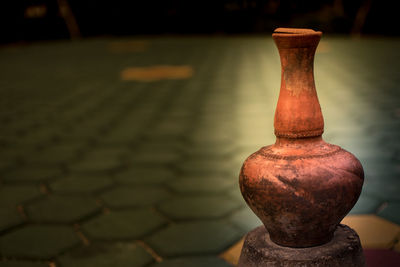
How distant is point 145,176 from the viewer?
2.48 meters

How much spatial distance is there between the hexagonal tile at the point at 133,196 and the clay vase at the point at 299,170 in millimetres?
1123

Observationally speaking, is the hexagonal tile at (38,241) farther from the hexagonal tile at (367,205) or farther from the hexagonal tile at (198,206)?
the hexagonal tile at (367,205)

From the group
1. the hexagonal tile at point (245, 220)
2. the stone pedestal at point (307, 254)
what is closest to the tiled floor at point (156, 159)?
the hexagonal tile at point (245, 220)

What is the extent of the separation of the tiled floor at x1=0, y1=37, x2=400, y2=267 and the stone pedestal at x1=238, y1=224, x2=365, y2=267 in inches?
16.9

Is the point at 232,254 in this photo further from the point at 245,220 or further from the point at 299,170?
the point at 299,170

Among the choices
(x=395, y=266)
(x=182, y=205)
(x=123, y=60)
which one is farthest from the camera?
(x=123, y=60)

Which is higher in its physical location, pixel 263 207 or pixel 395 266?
pixel 263 207

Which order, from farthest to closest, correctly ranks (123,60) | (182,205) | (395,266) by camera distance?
(123,60)
(182,205)
(395,266)

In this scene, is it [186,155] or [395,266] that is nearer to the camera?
[395,266]

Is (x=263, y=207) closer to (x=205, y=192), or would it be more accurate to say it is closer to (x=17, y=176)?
(x=205, y=192)

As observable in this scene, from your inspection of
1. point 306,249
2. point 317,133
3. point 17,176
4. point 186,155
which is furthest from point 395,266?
point 17,176

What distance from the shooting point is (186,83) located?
232 inches

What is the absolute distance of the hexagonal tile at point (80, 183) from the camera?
2314 millimetres

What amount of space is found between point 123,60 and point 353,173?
8.20 meters
